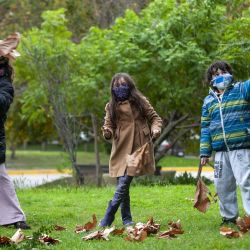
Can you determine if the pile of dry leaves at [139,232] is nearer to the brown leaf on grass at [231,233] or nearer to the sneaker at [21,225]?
the brown leaf on grass at [231,233]

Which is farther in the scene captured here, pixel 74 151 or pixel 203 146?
pixel 74 151

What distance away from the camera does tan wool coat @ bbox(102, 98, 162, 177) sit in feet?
23.5

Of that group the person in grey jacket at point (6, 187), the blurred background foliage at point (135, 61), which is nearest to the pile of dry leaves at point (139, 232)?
the person in grey jacket at point (6, 187)

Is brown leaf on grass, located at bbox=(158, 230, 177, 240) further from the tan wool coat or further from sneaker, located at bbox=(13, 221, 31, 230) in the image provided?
sneaker, located at bbox=(13, 221, 31, 230)

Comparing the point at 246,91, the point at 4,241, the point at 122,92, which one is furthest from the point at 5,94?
the point at 246,91

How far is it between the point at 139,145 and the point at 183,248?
1.92m

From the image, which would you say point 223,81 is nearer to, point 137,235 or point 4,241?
point 137,235

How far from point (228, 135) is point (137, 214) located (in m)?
2.31

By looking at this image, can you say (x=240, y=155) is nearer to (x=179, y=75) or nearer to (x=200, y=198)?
(x=200, y=198)

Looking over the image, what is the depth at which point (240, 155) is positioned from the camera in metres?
6.47

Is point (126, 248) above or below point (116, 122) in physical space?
below

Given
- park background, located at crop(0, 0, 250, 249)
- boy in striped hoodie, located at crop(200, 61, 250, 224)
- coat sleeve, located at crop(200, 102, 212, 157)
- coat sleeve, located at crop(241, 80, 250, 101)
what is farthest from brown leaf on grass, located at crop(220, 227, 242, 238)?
park background, located at crop(0, 0, 250, 249)

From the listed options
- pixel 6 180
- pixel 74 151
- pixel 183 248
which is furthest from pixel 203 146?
pixel 74 151

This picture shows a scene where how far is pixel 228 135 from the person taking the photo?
21.5 ft
